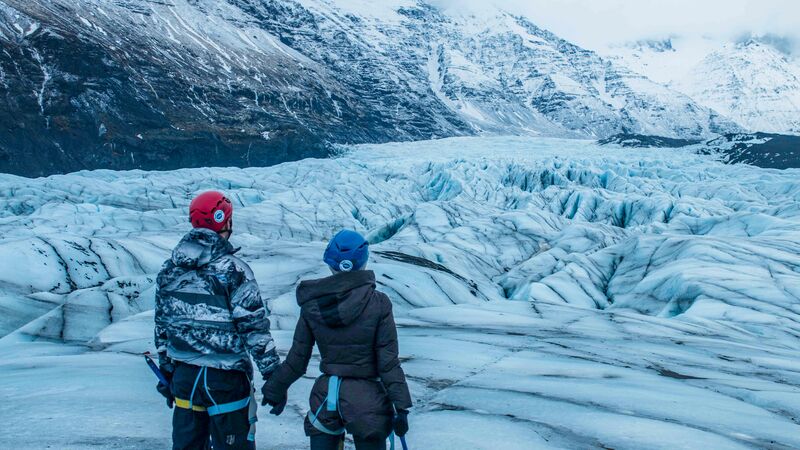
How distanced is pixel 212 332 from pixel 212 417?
49 cm

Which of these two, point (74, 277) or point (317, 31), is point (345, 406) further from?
point (317, 31)

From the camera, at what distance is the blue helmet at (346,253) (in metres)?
3.06

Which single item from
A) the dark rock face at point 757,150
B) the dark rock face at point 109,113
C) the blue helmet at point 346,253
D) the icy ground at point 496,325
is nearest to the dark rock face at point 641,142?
the dark rock face at point 757,150

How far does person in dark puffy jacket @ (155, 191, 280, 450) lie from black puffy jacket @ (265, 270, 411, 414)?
31 centimetres

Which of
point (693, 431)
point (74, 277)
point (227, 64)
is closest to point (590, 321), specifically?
point (693, 431)

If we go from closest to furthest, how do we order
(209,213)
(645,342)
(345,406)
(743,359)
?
1. (345,406)
2. (209,213)
3. (743,359)
4. (645,342)

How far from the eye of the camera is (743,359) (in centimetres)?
757

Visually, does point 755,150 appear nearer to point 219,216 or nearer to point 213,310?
point 219,216

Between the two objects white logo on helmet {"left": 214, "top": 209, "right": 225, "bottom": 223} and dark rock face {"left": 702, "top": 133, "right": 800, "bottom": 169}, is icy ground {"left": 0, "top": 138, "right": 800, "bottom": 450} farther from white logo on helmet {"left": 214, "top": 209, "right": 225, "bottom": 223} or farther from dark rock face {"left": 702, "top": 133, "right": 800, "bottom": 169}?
dark rock face {"left": 702, "top": 133, "right": 800, "bottom": 169}

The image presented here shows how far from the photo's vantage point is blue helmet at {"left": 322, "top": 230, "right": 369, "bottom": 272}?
120 inches

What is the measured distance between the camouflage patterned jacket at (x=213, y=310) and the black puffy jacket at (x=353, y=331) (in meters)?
0.30

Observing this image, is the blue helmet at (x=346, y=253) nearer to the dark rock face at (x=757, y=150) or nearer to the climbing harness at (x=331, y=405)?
the climbing harness at (x=331, y=405)

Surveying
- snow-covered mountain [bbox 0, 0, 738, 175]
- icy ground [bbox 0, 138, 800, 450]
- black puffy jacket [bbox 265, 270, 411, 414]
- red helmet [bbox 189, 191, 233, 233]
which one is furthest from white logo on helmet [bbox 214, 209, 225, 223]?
snow-covered mountain [bbox 0, 0, 738, 175]

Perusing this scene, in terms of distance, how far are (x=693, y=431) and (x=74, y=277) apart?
43.0ft
